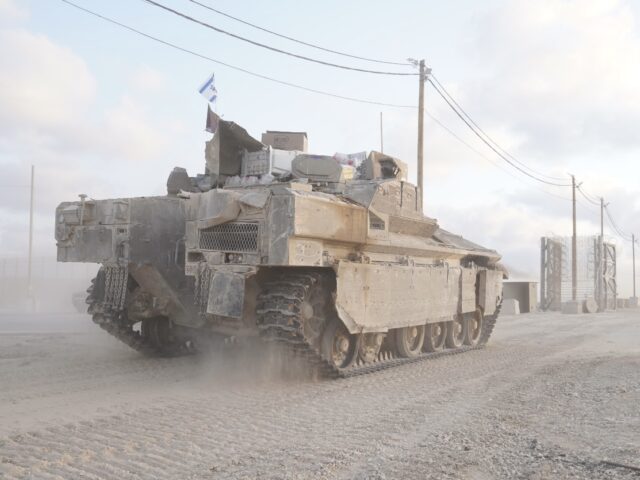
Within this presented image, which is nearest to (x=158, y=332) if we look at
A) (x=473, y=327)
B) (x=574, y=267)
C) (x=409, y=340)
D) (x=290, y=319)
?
(x=290, y=319)

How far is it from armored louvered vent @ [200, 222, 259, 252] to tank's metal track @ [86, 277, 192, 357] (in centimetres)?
218

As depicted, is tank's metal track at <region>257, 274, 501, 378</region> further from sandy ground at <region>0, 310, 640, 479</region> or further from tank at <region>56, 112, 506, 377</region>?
sandy ground at <region>0, 310, 640, 479</region>

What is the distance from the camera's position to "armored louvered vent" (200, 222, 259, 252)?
8.25m

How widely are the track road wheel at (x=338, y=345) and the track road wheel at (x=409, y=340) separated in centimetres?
169

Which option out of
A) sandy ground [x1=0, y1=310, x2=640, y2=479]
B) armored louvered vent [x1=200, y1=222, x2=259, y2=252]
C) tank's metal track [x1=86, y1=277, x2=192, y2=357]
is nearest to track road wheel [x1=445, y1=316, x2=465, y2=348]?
sandy ground [x1=0, y1=310, x2=640, y2=479]

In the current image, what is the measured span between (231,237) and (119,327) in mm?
2852

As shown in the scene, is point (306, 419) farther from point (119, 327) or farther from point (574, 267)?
point (574, 267)

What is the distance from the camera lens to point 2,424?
5918 millimetres

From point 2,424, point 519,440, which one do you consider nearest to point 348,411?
point 519,440

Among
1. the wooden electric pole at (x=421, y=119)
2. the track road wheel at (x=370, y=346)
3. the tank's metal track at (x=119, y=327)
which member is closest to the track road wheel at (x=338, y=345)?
the track road wheel at (x=370, y=346)

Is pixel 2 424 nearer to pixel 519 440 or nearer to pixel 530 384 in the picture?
pixel 519 440

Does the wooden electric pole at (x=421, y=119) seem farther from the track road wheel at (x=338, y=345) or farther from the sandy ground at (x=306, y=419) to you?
the track road wheel at (x=338, y=345)

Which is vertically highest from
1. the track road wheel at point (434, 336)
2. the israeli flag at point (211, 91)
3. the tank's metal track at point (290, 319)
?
the israeli flag at point (211, 91)

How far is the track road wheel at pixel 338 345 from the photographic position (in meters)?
8.96
